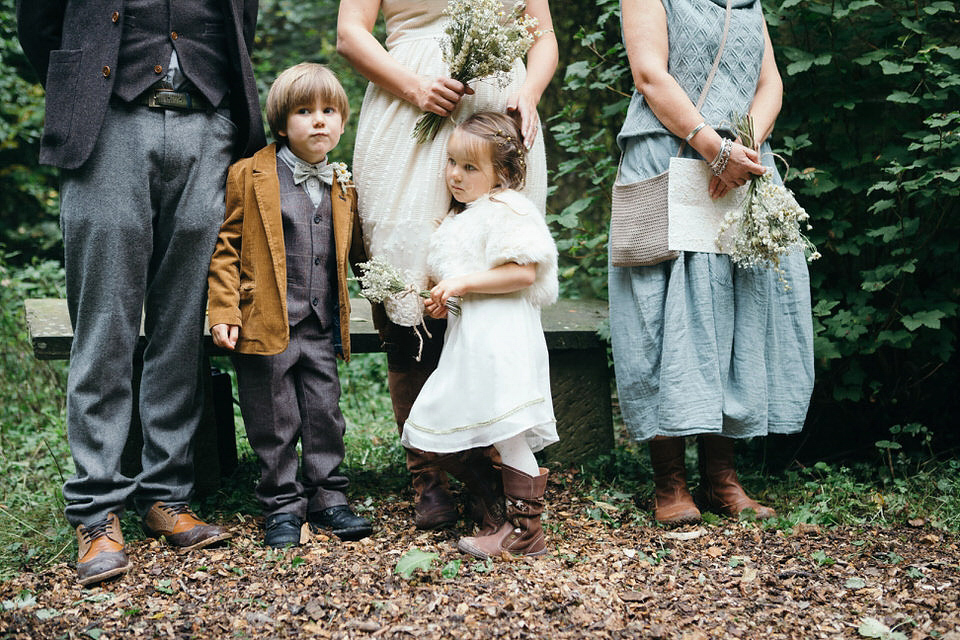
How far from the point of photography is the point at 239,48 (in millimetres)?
2770

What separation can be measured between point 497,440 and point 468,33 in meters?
1.24

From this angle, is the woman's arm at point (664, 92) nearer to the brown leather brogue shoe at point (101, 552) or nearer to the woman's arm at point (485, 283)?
the woman's arm at point (485, 283)

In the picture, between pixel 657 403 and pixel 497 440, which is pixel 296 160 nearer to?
pixel 497 440

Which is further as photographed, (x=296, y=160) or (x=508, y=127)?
(x=296, y=160)

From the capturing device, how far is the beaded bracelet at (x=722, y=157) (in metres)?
2.78

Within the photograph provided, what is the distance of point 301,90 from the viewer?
2.71 meters

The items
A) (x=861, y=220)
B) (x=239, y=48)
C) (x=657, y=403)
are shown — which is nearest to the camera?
(x=239, y=48)

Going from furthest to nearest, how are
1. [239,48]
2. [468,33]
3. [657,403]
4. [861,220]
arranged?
[861,220]
[657,403]
[239,48]
[468,33]

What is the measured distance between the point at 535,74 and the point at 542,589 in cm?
169

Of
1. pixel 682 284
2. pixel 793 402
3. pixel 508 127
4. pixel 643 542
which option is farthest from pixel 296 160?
pixel 793 402

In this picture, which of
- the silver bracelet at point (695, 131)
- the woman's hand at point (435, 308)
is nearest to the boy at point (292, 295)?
the woman's hand at point (435, 308)

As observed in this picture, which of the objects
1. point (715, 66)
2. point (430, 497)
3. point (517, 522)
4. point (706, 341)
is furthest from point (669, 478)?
point (715, 66)

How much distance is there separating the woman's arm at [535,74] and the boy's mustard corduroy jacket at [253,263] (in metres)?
0.84

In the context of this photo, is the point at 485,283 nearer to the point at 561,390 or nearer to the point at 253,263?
the point at 253,263
